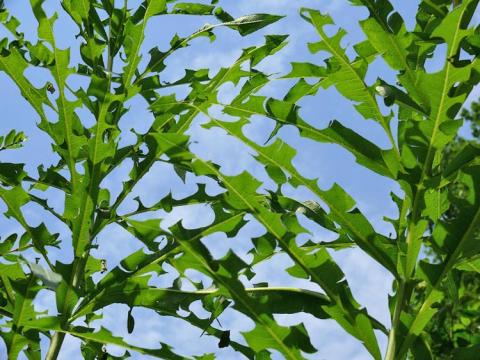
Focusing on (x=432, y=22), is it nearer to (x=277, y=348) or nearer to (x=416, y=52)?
(x=416, y=52)

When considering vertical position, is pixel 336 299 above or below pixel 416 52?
below

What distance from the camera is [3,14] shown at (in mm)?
2838

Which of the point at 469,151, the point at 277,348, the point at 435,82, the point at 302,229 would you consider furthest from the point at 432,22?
the point at 277,348

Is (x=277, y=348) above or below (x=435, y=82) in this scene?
below

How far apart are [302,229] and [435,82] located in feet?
1.62

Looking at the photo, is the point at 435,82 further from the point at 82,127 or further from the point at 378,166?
the point at 82,127

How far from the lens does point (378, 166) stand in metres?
1.84

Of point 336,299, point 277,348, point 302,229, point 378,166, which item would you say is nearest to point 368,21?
point 378,166

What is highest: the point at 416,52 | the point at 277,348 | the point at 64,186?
the point at 64,186

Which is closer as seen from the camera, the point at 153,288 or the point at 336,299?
the point at 336,299

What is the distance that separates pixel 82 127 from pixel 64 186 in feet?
0.73

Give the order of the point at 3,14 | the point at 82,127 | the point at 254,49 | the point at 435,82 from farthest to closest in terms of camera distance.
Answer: the point at 3,14 → the point at 254,49 → the point at 82,127 → the point at 435,82

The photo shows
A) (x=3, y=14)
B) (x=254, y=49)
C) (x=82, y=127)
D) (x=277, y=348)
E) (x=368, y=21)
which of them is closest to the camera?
(x=277, y=348)

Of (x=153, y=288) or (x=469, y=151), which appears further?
(x=153, y=288)
